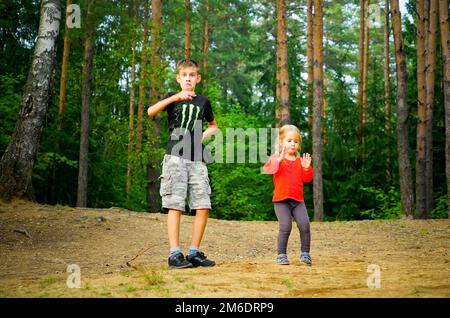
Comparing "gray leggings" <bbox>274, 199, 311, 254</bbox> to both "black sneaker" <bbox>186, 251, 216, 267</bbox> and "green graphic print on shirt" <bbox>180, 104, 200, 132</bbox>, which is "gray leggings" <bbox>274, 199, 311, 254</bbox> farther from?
"green graphic print on shirt" <bbox>180, 104, 200, 132</bbox>

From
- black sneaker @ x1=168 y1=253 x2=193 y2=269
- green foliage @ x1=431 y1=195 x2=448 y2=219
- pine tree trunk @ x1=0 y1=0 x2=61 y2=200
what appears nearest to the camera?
black sneaker @ x1=168 y1=253 x2=193 y2=269

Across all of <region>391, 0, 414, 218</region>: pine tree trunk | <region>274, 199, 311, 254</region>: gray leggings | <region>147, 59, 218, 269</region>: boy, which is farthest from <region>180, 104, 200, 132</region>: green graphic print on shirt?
<region>391, 0, 414, 218</region>: pine tree trunk

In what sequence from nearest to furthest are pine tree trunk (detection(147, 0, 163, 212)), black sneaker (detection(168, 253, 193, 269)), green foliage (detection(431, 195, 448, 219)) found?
black sneaker (detection(168, 253, 193, 269))
pine tree trunk (detection(147, 0, 163, 212))
green foliage (detection(431, 195, 448, 219))

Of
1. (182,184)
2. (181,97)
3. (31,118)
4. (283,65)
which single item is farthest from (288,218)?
(283,65)

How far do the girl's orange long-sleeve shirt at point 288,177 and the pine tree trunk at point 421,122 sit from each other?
1044 cm

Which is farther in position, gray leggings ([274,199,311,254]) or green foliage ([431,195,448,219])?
green foliage ([431,195,448,219])

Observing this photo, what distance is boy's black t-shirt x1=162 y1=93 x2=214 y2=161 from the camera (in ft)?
18.4

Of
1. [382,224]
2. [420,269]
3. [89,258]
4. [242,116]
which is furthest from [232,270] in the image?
[242,116]

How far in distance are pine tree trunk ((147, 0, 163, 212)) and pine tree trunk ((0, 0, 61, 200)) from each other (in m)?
6.05

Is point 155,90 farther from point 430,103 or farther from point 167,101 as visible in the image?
point 167,101
